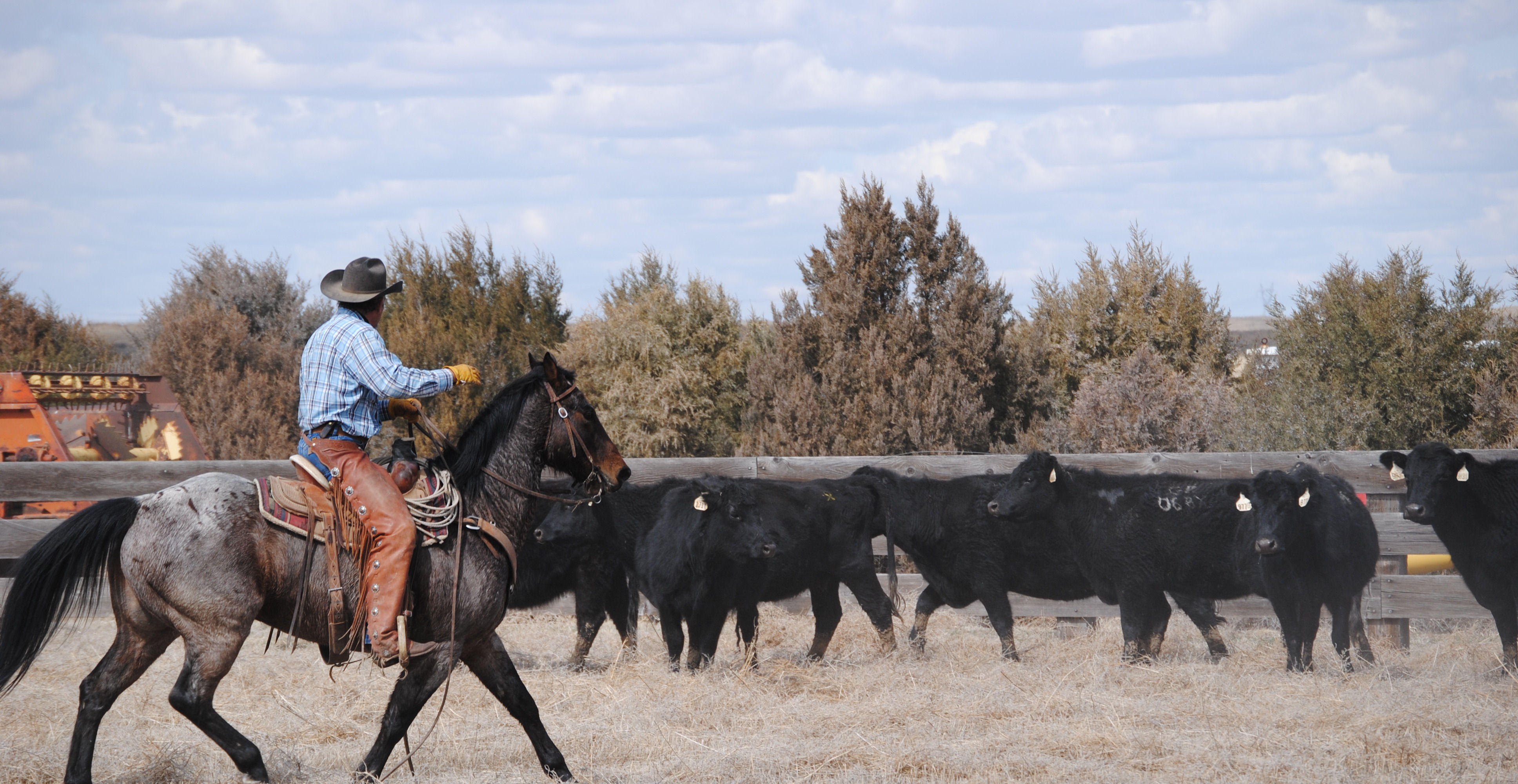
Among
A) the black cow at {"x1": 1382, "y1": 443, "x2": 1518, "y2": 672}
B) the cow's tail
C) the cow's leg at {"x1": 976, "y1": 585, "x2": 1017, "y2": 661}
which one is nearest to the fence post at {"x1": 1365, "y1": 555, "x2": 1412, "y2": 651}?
the black cow at {"x1": 1382, "y1": 443, "x2": 1518, "y2": 672}

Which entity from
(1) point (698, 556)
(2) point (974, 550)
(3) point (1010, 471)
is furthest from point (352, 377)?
(3) point (1010, 471)

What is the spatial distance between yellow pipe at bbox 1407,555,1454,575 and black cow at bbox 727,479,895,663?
3.85 metres

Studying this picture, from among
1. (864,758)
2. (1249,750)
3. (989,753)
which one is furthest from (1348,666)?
(864,758)

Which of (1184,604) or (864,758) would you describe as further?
(1184,604)

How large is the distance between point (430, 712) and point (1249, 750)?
13.2 feet

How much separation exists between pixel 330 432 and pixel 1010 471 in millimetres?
5721

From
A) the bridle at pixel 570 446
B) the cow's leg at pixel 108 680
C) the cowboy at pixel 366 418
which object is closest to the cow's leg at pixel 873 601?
the bridle at pixel 570 446

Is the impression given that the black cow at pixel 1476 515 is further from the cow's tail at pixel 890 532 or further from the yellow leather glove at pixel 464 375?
the yellow leather glove at pixel 464 375

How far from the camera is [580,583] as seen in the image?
843cm

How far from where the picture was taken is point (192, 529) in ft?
14.8

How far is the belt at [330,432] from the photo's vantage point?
475 centimetres

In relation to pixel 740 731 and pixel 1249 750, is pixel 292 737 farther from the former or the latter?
pixel 1249 750

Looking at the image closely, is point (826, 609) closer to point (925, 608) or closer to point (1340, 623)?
point (925, 608)

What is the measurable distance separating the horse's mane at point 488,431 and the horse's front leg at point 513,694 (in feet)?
2.29
